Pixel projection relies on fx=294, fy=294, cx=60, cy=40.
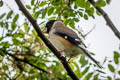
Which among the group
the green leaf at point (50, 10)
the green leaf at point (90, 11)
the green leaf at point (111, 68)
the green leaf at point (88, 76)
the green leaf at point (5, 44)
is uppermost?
the green leaf at point (50, 10)

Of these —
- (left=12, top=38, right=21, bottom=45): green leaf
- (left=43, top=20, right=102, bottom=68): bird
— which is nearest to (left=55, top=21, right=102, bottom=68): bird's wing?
(left=43, top=20, right=102, bottom=68): bird

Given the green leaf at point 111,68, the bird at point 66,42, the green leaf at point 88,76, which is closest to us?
the green leaf at point 111,68

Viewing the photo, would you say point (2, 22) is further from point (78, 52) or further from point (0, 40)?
point (78, 52)

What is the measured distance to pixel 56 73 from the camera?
346cm

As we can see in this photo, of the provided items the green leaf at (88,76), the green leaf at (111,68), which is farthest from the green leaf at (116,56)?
the green leaf at (88,76)

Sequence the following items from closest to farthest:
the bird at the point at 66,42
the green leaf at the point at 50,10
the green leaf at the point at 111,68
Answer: the green leaf at the point at 111,68
the green leaf at the point at 50,10
the bird at the point at 66,42

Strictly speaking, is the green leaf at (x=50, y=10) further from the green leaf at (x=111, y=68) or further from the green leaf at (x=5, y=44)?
the green leaf at (x=111, y=68)

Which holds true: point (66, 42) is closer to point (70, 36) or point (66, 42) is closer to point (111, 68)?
point (70, 36)

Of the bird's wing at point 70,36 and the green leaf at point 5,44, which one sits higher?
the bird's wing at point 70,36

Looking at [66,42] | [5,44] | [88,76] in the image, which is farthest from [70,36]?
[88,76]

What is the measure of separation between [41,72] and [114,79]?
137cm

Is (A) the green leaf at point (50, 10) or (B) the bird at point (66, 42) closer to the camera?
(A) the green leaf at point (50, 10)

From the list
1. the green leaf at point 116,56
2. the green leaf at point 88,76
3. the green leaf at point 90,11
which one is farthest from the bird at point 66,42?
the green leaf at point 116,56

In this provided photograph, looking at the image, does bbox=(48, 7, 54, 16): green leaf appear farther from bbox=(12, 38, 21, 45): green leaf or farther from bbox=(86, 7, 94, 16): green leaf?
bbox=(12, 38, 21, 45): green leaf
